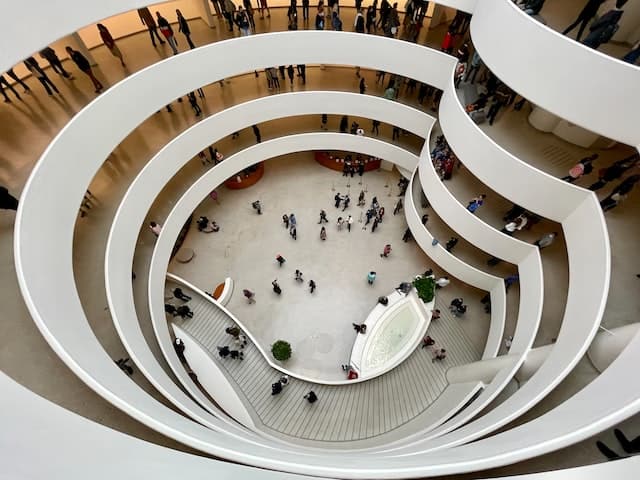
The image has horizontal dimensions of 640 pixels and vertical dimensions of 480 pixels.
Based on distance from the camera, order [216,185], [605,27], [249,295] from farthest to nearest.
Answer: [216,185] < [249,295] < [605,27]

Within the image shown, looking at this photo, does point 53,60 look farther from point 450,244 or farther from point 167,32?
point 450,244

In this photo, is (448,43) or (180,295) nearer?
(448,43)

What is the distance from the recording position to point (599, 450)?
612 cm

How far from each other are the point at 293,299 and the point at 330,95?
8.24m

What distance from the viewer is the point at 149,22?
1210 cm

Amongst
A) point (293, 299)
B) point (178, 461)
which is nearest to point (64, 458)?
point (178, 461)

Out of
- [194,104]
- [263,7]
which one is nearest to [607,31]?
[263,7]

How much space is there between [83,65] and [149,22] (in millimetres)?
2913

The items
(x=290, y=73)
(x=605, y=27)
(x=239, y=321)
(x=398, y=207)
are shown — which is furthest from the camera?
(x=398, y=207)

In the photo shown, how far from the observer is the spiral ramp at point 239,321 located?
4.92m

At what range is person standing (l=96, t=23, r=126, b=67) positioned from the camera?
1120 centimetres

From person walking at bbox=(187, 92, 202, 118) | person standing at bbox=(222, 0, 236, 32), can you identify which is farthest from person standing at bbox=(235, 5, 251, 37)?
person walking at bbox=(187, 92, 202, 118)

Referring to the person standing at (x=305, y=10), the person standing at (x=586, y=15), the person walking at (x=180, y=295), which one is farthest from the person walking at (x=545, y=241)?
the person walking at (x=180, y=295)

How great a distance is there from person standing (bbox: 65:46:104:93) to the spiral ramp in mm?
1810
